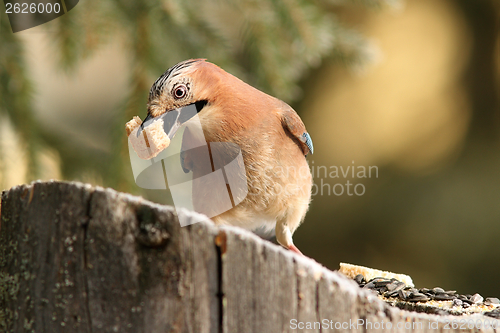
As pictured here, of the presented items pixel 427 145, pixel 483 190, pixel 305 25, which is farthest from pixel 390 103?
pixel 305 25

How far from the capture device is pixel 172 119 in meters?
2.08

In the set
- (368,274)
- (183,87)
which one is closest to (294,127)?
(183,87)

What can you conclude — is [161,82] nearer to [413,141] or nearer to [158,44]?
[158,44]

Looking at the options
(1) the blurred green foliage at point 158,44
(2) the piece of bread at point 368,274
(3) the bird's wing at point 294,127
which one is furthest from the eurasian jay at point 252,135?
(1) the blurred green foliage at point 158,44

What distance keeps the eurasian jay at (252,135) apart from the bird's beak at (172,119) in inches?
0.9

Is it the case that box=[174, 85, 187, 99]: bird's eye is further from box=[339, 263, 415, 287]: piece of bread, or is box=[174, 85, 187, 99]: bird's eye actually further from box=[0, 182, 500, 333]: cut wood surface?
box=[339, 263, 415, 287]: piece of bread

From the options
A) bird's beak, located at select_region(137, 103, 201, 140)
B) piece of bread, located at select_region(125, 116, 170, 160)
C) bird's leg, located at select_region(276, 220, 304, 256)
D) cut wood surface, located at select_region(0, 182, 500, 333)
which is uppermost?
bird's beak, located at select_region(137, 103, 201, 140)

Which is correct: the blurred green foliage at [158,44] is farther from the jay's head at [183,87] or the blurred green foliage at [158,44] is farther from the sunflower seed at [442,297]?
the sunflower seed at [442,297]

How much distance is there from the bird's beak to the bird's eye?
6cm

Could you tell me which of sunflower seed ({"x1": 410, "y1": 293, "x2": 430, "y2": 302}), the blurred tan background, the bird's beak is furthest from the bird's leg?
the blurred tan background

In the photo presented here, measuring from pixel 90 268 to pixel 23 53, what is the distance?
2.24 metres

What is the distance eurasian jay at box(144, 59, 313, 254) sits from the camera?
2.18 metres

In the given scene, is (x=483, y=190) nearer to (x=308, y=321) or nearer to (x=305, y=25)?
(x=305, y=25)

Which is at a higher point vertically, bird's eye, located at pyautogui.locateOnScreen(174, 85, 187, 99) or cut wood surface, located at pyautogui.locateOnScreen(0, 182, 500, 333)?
bird's eye, located at pyautogui.locateOnScreen(174, 85, 187, 99)
